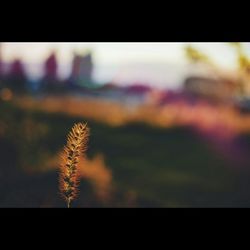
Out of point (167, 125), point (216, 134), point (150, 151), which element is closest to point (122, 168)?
point (150, 151)

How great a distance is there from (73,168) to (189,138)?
2151mm

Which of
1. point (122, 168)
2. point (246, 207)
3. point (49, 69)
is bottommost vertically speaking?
point (246, 207)

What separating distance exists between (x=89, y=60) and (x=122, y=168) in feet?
2.90

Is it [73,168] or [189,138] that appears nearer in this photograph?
[73,168]

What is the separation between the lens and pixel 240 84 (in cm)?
355

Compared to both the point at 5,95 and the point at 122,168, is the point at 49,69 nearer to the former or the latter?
the point at 5,95

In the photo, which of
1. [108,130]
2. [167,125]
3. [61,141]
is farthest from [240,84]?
[61,141]

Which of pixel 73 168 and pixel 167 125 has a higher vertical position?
pixel 167 125

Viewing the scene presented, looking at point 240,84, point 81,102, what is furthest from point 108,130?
point 240,84

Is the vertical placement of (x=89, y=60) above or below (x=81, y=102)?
above

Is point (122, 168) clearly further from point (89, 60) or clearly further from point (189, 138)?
point (89, 60)

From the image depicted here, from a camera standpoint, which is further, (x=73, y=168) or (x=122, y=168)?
(x=122, y=168)

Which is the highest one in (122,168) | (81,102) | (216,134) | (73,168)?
(81,102)

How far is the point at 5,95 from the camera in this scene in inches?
138
